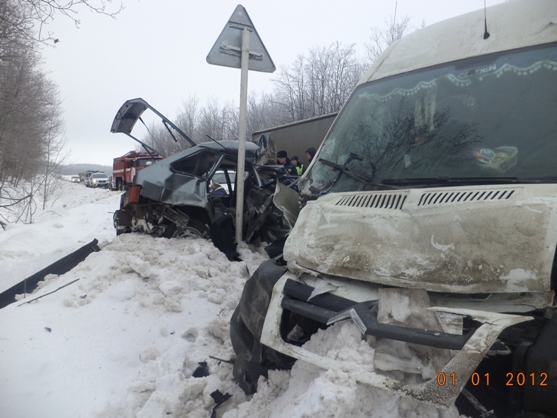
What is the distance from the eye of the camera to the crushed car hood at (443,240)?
1.52 m

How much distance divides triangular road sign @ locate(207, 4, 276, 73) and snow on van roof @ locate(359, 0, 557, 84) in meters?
2.49

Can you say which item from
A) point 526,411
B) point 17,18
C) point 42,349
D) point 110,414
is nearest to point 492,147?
point 526,411

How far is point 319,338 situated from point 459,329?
0.63 meters

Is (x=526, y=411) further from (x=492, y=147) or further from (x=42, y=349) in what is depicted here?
(x=42, y=349)

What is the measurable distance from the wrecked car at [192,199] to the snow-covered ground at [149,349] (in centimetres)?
44

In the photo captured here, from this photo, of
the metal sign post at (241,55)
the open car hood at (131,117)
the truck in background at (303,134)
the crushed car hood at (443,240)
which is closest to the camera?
the crushed car hood at (443,240)

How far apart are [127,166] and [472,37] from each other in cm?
2803

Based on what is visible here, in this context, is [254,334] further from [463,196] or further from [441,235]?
[463,196]

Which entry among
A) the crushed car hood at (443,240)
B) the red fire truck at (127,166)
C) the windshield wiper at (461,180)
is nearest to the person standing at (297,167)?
the windshield wiper at (461,180)

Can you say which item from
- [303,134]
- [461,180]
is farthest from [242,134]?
[303,134]

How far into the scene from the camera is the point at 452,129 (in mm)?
2357

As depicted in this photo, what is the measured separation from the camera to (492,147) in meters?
2.13

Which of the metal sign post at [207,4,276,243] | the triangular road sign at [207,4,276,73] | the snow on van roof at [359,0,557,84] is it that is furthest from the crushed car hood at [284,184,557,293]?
the triangular road sign at [207,4,276,73]
